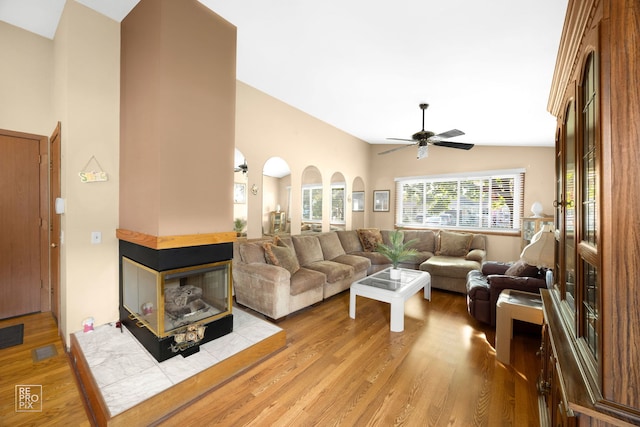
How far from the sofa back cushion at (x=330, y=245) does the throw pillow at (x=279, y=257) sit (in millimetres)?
1187

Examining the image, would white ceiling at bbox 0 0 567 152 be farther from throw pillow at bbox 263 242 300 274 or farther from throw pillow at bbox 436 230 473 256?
throw pillow at bbox 263 242 300 274

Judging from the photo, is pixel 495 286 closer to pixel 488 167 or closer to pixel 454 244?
pixel 454 244

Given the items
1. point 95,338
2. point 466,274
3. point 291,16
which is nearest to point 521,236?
point 466,274

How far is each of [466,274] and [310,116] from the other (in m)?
3.79

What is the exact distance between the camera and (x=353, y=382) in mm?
2121

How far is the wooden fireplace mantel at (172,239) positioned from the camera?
2016 mm

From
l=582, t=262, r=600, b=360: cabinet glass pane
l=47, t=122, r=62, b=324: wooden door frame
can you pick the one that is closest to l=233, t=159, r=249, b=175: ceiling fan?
l=47, t=122, r=62, b=324: wooden door frame

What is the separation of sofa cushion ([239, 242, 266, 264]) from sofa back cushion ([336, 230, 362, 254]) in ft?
6.83

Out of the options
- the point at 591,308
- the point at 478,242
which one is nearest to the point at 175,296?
the point at 591,308

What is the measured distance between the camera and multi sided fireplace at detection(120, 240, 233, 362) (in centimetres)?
207

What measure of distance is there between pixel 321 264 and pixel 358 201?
2.82 metres

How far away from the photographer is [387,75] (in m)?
2.98

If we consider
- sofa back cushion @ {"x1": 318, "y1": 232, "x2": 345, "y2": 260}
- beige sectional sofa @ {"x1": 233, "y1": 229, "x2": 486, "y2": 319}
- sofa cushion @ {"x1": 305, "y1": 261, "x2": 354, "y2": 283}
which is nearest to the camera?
beige sectional sofa @ {"x1": 233, "y1": 229, "x2": 486, "y2": 319}

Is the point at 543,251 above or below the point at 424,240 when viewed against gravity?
above
